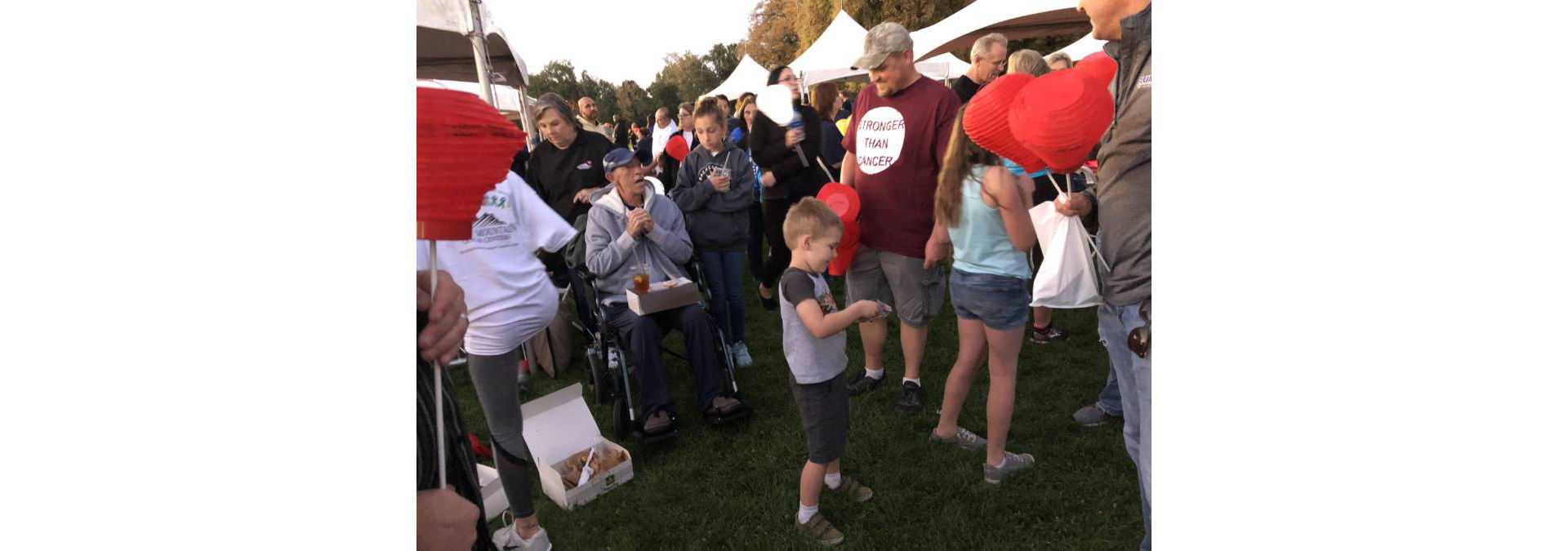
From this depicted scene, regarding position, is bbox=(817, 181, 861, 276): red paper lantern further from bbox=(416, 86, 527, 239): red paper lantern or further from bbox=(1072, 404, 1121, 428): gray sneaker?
bbox=(416, 86, 527, 239): red paper lantern

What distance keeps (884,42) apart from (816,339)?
1397mm

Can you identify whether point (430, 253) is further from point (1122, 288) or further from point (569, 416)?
point (569, 416)

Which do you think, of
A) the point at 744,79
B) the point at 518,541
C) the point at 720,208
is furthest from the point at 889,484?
the point at 744,79

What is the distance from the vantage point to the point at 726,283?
15.7 feet

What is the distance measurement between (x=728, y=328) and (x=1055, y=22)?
6.43 m

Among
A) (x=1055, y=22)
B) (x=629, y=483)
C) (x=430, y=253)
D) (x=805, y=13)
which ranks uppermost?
(x=805, y=13)

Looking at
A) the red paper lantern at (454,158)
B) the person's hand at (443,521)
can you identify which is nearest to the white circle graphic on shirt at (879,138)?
the red paper lantern at (454,158)

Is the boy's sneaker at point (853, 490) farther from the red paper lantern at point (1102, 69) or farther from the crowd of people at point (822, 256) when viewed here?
the red paper lantern at point (1102, 69)

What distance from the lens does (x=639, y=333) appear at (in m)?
3.68

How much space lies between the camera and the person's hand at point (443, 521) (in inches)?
35.7

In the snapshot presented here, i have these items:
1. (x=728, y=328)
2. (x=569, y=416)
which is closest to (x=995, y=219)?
(x=569, y=416)

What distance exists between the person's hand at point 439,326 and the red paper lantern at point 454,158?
0.10 metres

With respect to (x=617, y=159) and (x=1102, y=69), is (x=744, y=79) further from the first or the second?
(x=1102, y=69)

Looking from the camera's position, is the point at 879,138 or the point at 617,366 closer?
the point at 879,138
